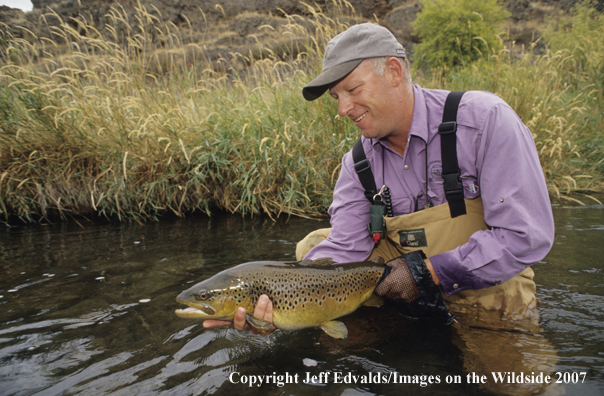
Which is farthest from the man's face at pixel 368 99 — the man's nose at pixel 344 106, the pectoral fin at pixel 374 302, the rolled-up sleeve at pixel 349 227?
the pectoral fin at pixel 374 302

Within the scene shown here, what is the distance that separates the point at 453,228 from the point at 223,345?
1.62m

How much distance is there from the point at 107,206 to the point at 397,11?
3159 centimetres

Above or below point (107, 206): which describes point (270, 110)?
above

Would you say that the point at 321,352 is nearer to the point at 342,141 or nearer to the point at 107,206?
the point at 342,141

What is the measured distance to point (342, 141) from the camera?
18.2 ft

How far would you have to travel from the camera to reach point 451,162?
8.00 feet

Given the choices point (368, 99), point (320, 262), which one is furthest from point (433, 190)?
point (320, 262)

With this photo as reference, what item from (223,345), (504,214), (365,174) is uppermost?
(365,174)

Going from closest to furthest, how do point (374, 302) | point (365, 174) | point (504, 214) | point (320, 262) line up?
point (504, 214), point (320, 262), point (365, 174), point (374, 302)

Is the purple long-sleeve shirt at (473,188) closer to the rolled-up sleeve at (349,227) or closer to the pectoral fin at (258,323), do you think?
the rolled-up sleeve at (349,227)

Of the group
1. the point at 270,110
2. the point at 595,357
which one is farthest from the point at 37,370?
the point at 270,110

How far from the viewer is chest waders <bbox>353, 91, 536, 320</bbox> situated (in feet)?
8.04

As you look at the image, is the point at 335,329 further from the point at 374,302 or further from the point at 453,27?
the point at 453,27

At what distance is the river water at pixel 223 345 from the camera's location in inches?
79.7
